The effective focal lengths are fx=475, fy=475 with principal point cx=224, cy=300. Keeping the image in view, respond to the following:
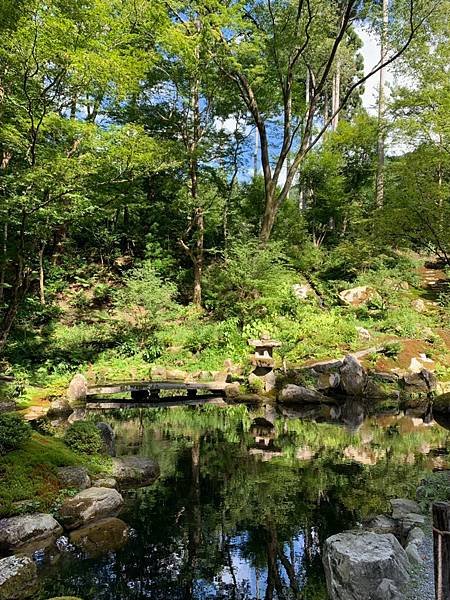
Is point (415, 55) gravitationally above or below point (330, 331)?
above

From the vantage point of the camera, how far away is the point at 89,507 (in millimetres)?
5594

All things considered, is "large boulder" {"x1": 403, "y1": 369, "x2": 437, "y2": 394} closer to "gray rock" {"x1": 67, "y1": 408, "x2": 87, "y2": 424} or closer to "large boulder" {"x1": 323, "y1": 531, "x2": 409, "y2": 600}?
"gray rock" {"x1": 67, "y1": 408, "x2": 87, "y2": 424}

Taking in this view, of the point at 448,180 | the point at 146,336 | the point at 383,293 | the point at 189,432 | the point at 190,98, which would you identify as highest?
→ the point at 190,98

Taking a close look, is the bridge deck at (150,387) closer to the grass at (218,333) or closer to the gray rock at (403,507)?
the grass at (218,333)

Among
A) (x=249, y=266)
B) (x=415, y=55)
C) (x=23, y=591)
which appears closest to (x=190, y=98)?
(x=249, y=266)

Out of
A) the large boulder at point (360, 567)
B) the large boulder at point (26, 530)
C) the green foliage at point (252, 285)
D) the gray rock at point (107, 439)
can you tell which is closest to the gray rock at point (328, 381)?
the green foliage at point (252, 285)

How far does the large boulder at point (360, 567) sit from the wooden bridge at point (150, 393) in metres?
9.07

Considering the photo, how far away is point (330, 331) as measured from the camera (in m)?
15.6

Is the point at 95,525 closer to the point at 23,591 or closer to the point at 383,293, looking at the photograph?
the point at 23,591

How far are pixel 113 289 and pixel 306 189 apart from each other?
1132 cm

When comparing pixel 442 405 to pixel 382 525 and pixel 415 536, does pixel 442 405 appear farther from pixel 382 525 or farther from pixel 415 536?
pixel 415 536

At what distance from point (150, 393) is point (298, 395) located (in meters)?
4.15

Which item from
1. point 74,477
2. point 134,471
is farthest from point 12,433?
point 134,471

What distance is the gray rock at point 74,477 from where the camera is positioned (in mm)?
6094
